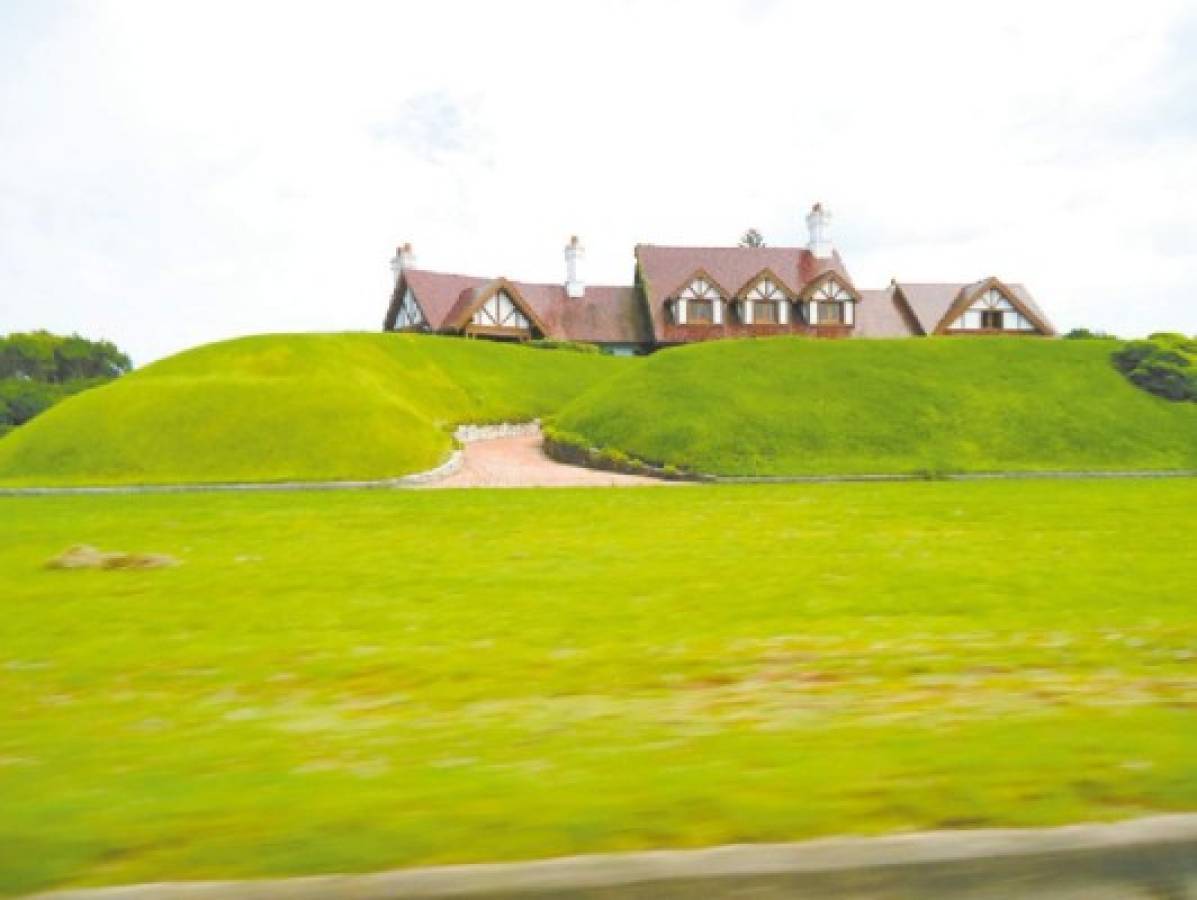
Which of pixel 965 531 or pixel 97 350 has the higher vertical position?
pixel 97 350

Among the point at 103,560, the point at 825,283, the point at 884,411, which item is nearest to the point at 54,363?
the point at 825,283

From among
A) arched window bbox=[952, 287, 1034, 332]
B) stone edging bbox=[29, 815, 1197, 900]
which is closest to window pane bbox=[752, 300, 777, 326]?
arched window bbox=[952, 287, 1034, 332]

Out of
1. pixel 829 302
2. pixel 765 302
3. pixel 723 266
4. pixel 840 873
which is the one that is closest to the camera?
pixel 840 873

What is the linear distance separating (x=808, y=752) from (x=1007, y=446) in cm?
3347

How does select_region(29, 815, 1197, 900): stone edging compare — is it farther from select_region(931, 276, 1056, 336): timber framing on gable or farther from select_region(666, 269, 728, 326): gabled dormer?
select_region(931, 276, 1056, 336): timber framing on gable

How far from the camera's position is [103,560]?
1362 cm

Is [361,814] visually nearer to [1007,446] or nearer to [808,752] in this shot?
[808,752]

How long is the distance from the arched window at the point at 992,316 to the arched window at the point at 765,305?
12.5m

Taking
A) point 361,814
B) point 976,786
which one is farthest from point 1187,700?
point 361,814

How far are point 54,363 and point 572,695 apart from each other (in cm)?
9954

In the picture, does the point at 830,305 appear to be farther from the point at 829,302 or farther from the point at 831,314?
the point at 831,314

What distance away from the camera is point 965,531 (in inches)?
653

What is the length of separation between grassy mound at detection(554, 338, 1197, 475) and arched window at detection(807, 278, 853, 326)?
19.0 metres

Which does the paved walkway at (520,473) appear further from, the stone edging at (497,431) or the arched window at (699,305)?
the arched window at (699,305)
